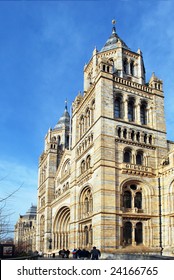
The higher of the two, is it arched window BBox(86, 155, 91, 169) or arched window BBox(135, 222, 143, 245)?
arched window BBox(86, 155, 91, 169)

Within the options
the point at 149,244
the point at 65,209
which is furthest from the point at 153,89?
the point at 65,209

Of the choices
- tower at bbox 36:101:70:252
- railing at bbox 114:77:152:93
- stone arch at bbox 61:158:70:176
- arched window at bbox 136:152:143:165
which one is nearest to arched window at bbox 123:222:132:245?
arched window at bbox 136:152:143:165

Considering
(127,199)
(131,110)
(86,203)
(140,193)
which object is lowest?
(86,203)

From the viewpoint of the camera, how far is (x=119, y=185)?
30.2 meters

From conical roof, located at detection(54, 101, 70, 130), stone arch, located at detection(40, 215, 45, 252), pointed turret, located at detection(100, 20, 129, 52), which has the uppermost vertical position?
pointed turret, located at detection(100, 20, 129, 52)

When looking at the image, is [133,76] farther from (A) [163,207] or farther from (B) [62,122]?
(B) [62,122]

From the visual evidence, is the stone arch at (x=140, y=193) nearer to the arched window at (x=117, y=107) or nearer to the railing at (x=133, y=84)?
the arched window at (x=117, y=107)

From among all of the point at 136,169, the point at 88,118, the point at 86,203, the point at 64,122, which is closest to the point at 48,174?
the point at 64,122

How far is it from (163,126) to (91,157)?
8.69m

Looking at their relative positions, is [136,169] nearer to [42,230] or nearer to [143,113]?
[143,113]

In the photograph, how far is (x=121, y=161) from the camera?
102 feet

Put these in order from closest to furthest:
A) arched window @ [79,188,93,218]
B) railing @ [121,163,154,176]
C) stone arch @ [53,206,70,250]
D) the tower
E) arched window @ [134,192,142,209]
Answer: railing @ [121,163,154,176], arched window @ [134,192,142,209], arched window @ [79,188,93,218], stone arch @ [53,206,70,250], the tower

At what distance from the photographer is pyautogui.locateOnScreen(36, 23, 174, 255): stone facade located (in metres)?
29.4

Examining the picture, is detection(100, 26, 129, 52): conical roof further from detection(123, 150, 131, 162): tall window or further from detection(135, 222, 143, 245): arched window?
detection(135, 222, 143, 245): arched window
